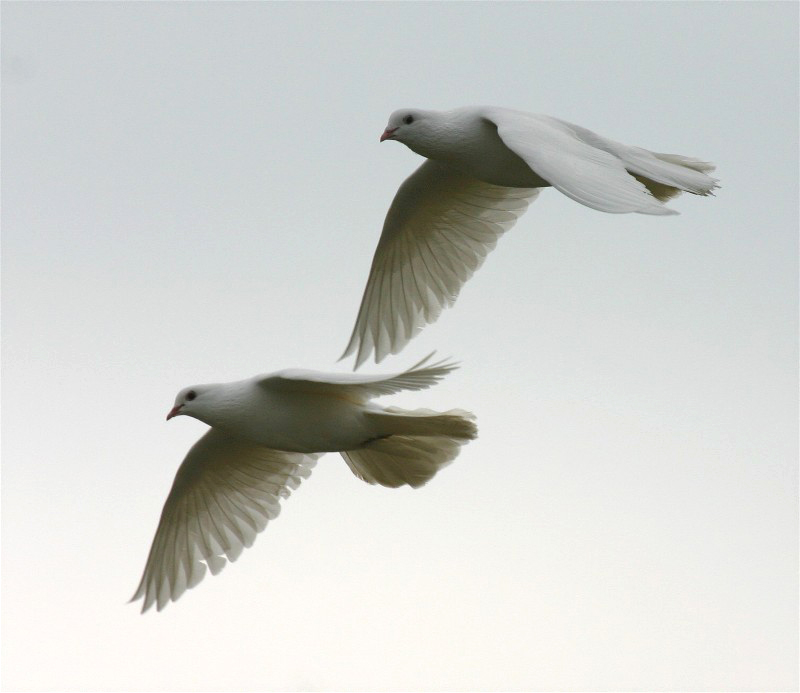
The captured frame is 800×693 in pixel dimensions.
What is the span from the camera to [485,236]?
55.0 ft

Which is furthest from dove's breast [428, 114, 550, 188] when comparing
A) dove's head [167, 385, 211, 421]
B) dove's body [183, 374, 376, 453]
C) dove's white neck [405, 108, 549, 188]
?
dove's head [167, 385, 211, 421]

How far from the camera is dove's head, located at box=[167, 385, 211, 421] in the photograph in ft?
48.2

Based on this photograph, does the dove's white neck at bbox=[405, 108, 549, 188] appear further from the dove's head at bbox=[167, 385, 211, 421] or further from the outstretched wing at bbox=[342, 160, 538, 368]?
the dove's head at bbox=[167, 385, 211, 421]

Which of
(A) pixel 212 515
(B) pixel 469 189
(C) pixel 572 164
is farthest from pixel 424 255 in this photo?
(C) pixel 572 164

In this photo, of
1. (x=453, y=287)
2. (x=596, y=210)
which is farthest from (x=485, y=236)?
(x=596, y=210)

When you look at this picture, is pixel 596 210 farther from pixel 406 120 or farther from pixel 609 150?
pixel 406 120

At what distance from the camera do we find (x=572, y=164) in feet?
41.8

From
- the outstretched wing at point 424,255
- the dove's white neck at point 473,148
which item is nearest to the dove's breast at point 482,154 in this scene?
the dove's white neck at point 473,148

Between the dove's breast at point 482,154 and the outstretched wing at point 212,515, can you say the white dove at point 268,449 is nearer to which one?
the outstretched wing at point 212,515

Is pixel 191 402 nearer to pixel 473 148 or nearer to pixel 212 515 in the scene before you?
pixel 212 515

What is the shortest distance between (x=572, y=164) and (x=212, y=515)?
5.31m

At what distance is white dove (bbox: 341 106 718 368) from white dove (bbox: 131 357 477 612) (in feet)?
4.64

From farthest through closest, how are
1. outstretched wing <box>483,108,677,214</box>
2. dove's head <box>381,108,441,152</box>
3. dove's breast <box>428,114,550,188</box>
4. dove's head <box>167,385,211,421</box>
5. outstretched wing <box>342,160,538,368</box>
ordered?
outstretched wing <box>342,160,538,368</box>
dove's head <box>381,108,441,152</box>
dove's head <box>167,385,211,421</box>
dove's breast <box>428,114,550,188</box>
outstretched wing <box>483,108,677,214</box>

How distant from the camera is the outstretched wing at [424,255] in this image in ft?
54.3
